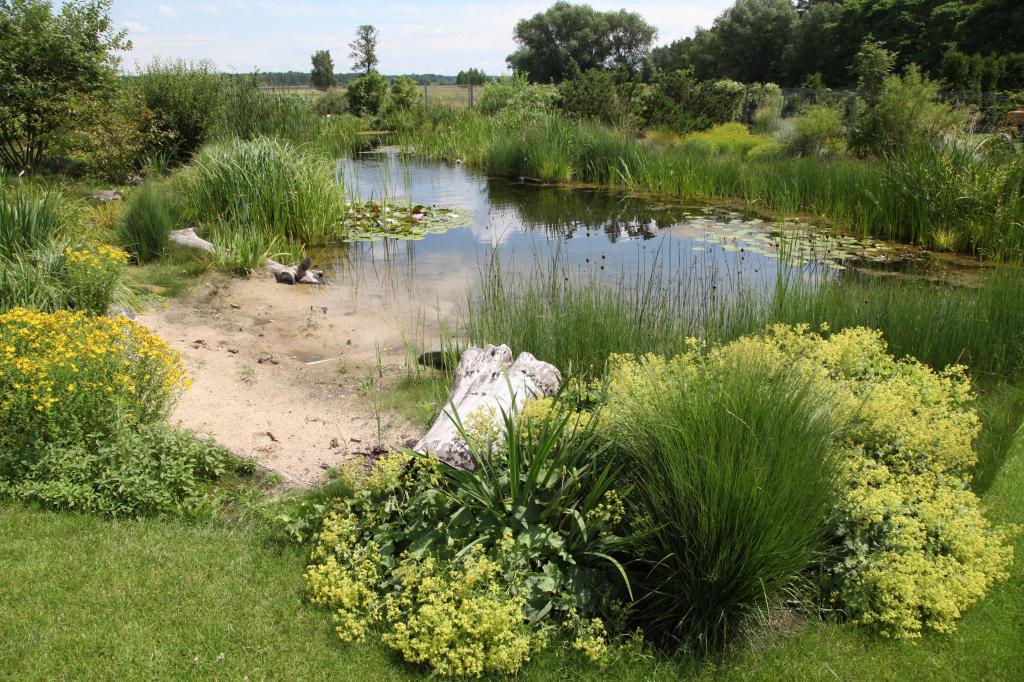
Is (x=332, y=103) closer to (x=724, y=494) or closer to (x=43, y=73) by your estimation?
(x=43, y=73)

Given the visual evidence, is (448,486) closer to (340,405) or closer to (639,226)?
(340,405)

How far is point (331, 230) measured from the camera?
1115 centimetres

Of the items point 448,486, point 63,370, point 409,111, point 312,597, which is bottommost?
point 312,597

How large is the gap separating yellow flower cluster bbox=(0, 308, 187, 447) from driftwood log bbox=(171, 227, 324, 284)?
4.31m

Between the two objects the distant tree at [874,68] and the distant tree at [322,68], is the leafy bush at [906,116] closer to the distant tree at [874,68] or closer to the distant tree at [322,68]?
the distant tree at [874,68]

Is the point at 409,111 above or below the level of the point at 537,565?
above

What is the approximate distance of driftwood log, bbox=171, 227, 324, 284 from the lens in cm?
882

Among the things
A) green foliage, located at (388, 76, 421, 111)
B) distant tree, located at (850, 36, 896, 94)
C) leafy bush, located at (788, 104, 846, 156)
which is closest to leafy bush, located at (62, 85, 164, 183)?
leafy bush, located at (788, 104, 846, 156)

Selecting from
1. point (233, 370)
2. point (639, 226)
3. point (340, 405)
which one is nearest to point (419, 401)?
point (340, 405)

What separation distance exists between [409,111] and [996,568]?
25.6 meters

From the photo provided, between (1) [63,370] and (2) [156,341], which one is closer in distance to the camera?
(1) [63,370]

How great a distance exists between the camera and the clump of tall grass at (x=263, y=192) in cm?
1020

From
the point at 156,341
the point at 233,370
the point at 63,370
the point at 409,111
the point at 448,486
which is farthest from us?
the point at 409,111

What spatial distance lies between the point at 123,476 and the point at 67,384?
2.01ft
